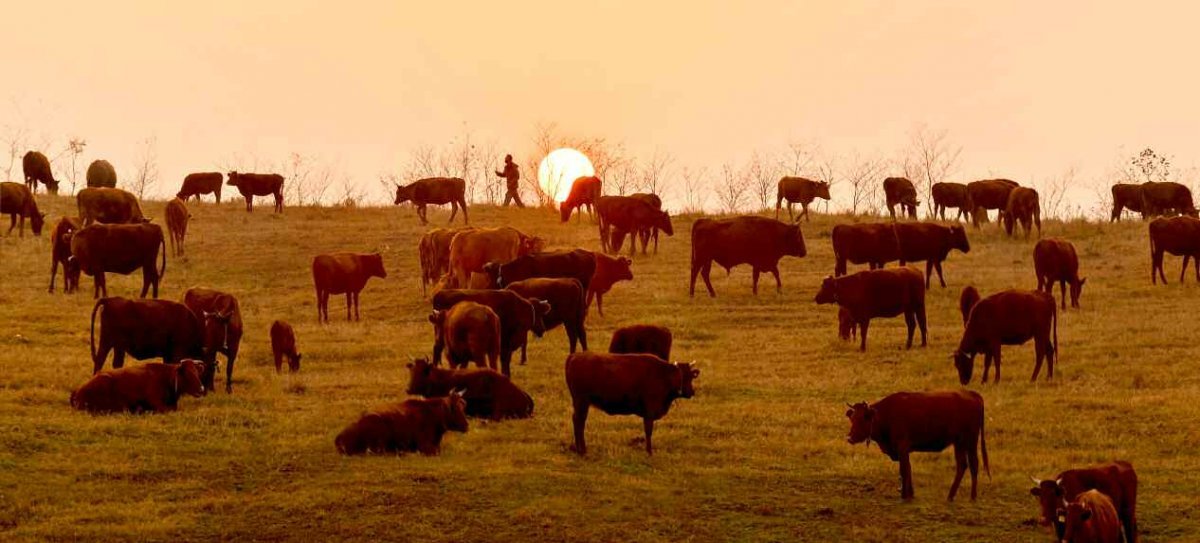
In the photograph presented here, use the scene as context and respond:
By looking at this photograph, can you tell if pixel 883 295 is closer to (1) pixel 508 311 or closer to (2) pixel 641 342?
(2) pixel 641 342

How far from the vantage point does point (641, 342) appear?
2217 centimetres

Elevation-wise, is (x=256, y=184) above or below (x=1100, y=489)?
above

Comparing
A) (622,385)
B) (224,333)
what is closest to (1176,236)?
(622,385)

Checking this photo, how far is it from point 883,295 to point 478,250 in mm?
9350

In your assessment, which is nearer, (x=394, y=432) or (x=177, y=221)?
(x=394, y=432)

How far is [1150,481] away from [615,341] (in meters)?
7.91

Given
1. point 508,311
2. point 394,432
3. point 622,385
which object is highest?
point 508,311

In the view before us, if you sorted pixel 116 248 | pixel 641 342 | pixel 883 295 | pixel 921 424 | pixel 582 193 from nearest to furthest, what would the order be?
1. pixel 921 424
2. pixel 641 342
3. pixel 883 295
4. pixel 116 248
5. pixel 582 193

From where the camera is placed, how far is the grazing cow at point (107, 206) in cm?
4203

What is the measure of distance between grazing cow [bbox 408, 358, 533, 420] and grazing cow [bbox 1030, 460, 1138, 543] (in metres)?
7.24

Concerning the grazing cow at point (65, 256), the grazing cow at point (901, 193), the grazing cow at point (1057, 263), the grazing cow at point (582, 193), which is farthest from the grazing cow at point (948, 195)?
the grazing cow at point (65, 256)

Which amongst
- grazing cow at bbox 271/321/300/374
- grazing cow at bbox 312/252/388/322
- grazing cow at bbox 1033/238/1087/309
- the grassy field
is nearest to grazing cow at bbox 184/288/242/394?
the grassy field

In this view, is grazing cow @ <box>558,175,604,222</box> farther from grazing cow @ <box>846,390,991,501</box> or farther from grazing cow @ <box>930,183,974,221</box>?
grazing cow @ <box>846,390,991,501</box>

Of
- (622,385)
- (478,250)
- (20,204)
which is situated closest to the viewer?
(622,385)
